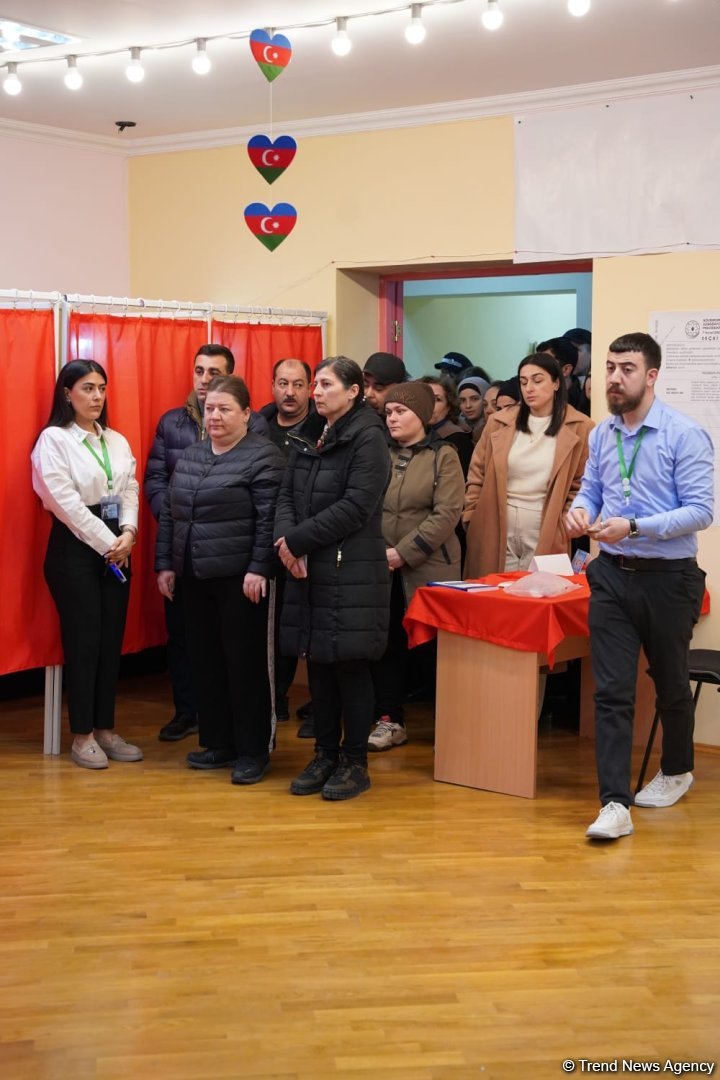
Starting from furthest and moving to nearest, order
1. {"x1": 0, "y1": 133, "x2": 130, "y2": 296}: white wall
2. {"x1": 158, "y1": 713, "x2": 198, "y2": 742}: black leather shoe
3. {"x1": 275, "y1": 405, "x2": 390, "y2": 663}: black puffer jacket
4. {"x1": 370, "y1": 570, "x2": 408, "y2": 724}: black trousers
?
{"x1": 0, "y1": 133, "x2": 130, "y2": 296}: white wall < {"x1": 158, "y1": 713, "x2": 198, "y2": 742}: black leather shoe < {"x1": 370, "y1": 570, "x2": 408, "y2": 724}: black trousers < {"x1": 275, "y1": 405, "x2": 390, "y2": 663}: black puffer jacket

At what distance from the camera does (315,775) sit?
4516 millimetres

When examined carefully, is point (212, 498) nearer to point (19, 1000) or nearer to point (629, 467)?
point (629, 467)

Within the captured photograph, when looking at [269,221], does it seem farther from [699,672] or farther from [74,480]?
[699,672]

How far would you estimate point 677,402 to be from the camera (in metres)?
5.36

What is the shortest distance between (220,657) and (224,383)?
102 centimetres

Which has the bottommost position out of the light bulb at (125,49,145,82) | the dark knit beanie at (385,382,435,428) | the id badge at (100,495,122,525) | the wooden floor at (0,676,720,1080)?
the wooden floor at (0,676,720,1080)

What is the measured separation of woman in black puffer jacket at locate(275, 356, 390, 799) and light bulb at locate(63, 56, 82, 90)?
213 centimetres

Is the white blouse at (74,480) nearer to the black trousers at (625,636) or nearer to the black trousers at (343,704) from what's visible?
the black trousers at (343,704)

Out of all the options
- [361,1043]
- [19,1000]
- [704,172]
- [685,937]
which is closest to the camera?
[361,1043]

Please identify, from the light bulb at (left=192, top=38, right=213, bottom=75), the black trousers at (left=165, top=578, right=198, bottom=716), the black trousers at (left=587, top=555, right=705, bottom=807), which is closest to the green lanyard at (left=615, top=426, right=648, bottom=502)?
the black trousers at (left=587, top=555, right=705, bottom=807)

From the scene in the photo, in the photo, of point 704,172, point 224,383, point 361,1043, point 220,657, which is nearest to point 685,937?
point 361,1043

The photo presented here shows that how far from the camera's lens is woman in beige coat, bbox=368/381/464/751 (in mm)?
4941

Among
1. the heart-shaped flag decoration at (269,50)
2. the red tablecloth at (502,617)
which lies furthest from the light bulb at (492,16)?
the red tablecloth at (502,617)

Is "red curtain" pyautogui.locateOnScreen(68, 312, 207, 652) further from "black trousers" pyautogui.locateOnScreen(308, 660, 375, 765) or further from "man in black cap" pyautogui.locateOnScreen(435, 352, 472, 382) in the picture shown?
"man in black cap" pyautogui.locateOnScreen(435, 352, 472, 382)
